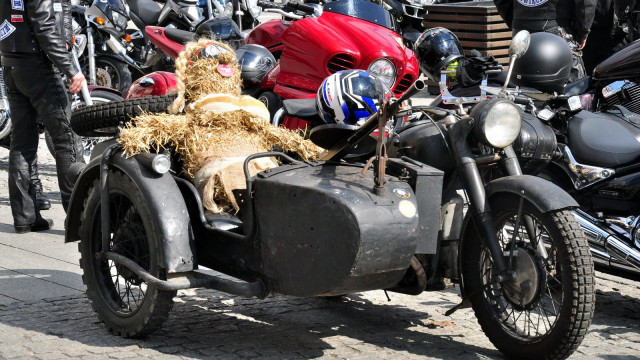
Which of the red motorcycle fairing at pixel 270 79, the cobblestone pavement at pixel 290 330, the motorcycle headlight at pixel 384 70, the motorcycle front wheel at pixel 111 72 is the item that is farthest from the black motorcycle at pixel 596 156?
the motorcycle front wheel at pixel 111 72

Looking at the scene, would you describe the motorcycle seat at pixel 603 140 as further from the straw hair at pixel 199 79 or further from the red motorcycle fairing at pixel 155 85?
the red motorcycle fairing at pixel 155 85

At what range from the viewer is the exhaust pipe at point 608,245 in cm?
523

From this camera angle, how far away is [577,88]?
6.52m

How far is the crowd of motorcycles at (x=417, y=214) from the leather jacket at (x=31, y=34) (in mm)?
1783

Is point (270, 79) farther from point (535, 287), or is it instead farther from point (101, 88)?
point (535, 287)

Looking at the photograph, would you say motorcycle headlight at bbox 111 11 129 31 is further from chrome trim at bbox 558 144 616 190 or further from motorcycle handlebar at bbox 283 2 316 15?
chrome trim at bbox 558 144 616 190

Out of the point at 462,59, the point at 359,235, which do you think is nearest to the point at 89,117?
the point at 359,235

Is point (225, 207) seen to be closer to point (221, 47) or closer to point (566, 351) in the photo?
point (221, 47)

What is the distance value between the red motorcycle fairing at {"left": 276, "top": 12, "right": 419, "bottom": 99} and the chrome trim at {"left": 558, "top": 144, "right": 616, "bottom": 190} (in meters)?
2.34

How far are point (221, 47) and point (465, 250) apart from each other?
201 cm

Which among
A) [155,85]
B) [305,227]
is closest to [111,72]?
[155,85]

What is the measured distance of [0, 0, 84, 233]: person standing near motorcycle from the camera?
24.0ft

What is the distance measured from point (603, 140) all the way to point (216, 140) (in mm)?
2227

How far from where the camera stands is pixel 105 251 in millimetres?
4961
